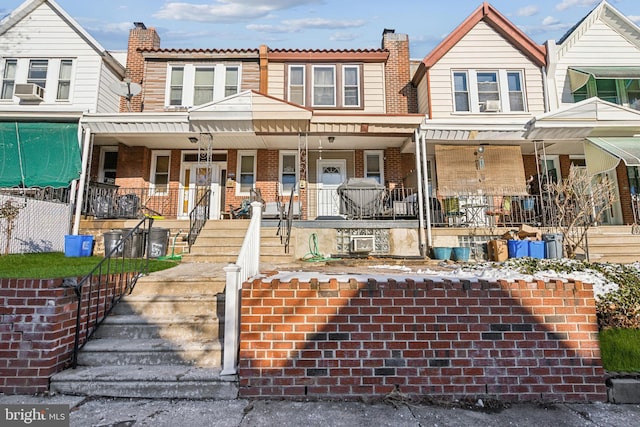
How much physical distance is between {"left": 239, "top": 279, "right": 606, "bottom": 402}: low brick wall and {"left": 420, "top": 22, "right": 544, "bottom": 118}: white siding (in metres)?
9.74

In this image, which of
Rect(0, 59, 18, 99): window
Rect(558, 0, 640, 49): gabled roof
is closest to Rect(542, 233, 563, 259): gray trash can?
Rect(558, 0, 640, 49): gabled roof

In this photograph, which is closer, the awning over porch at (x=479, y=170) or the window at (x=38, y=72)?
the awning over porch at (x=479, y=170)

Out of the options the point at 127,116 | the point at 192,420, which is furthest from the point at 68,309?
the point at 127,116

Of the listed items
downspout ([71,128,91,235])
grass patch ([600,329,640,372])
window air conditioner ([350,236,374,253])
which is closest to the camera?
grass patch ([600,329,640,372])

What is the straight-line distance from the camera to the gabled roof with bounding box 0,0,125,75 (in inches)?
464

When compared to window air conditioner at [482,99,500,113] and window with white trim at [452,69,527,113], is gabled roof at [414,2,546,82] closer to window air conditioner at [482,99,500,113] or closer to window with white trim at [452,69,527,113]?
window with white trim at [452,69,527,113]

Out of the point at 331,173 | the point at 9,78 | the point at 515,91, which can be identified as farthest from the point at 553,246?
the point at 9,78

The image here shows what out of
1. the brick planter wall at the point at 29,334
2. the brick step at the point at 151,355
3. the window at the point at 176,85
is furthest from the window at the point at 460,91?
the brick planter wall at the point at 29,334

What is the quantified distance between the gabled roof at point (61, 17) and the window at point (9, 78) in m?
1.24

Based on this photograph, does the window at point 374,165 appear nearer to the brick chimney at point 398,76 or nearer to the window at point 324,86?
the brick chimney at point 398,76

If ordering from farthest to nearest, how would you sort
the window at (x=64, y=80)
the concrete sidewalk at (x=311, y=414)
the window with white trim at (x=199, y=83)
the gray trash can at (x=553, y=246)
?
1. the window with white trim at (x=199, y=83)
2. the window at (x=64, y=80)
3. the gray trash can at (x=553, y=246)
4. the concrete sidewalk at (x=311, y=414)

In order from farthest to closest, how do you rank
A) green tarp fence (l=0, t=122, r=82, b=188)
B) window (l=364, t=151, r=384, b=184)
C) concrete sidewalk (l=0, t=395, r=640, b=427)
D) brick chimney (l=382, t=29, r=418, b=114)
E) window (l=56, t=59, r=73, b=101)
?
brick chimney (l=382, t=29, r=418, b=114) < window (l=364, t=151, r=384, b=184) < window (l=56, t=59, r=73, b=101) < green tarp fence (l=0, t=122, r=82, b=188) < concrete sidewalk (l=0, t=395, r=640, b=427)

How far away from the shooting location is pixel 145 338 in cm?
370

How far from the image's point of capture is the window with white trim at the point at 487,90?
11781 millimetres
